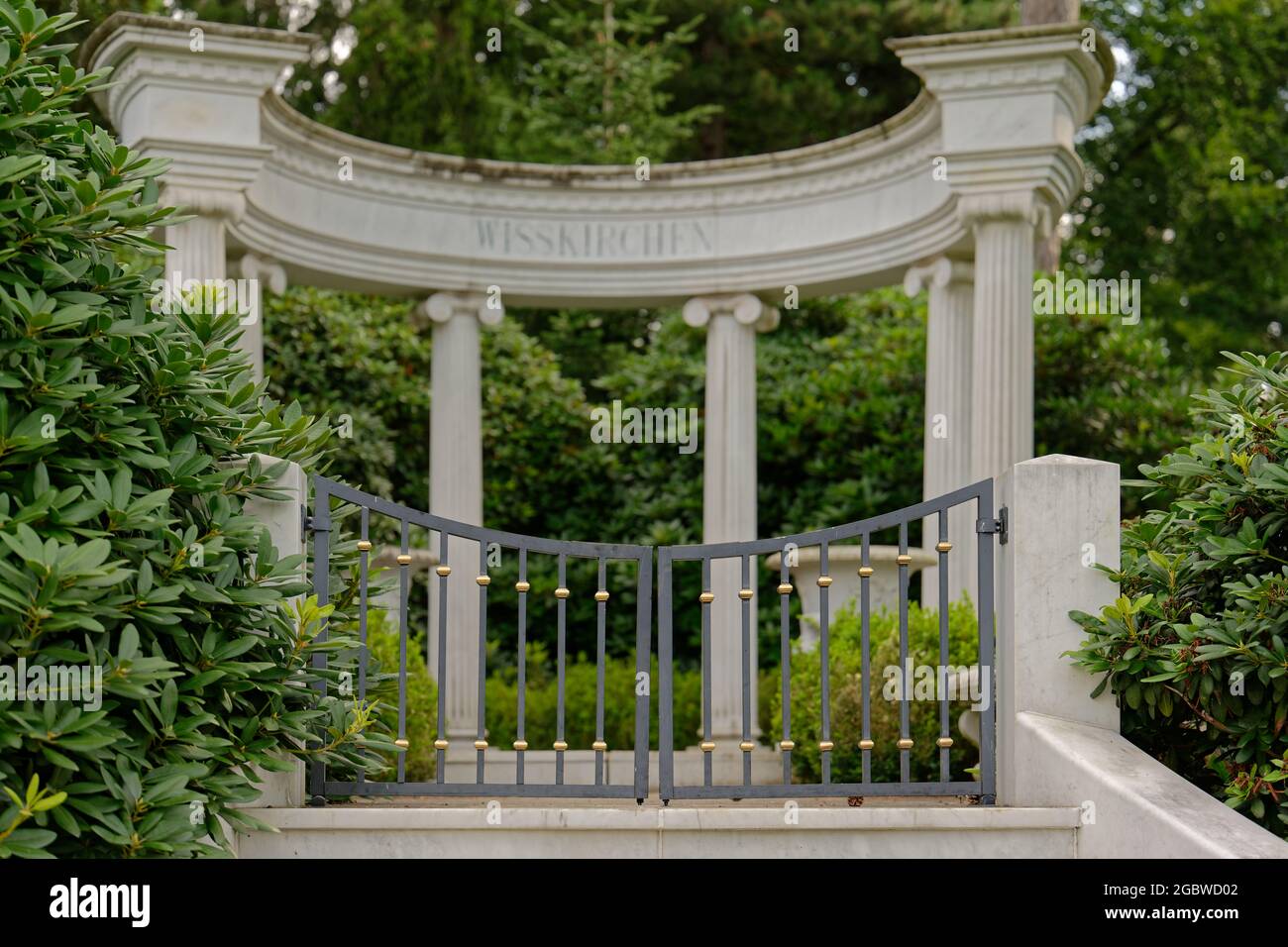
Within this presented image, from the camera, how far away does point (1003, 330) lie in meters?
14.6

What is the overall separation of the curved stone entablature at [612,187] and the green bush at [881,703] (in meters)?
4.03

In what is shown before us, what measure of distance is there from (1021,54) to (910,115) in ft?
4.56

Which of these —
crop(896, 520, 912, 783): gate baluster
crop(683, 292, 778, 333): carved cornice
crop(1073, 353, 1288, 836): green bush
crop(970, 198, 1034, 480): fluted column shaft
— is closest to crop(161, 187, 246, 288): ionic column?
crop(683, 292, 778, 333): carved cornice

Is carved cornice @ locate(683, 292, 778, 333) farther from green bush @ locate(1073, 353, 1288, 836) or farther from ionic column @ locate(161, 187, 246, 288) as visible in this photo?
green bush @ locate(1073, 353, 1288, 836)

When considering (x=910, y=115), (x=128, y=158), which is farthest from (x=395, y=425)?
(x=128, y=158)

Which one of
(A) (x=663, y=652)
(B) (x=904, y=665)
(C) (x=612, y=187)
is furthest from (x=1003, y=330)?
(A) (x=663, y=652)

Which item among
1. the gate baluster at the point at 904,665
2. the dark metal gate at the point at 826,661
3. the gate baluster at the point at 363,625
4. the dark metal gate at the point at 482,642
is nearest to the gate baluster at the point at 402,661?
the dark metal gate at the point at 482,642

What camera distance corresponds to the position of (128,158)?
24.8ft

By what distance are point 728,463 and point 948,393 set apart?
2.58 meters

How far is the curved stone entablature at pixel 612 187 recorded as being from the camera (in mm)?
14492

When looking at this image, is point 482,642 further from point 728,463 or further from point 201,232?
point 728,463

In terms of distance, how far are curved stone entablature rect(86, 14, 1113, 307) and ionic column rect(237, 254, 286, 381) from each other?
16 cm

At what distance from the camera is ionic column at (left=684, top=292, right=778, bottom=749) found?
662 inches
